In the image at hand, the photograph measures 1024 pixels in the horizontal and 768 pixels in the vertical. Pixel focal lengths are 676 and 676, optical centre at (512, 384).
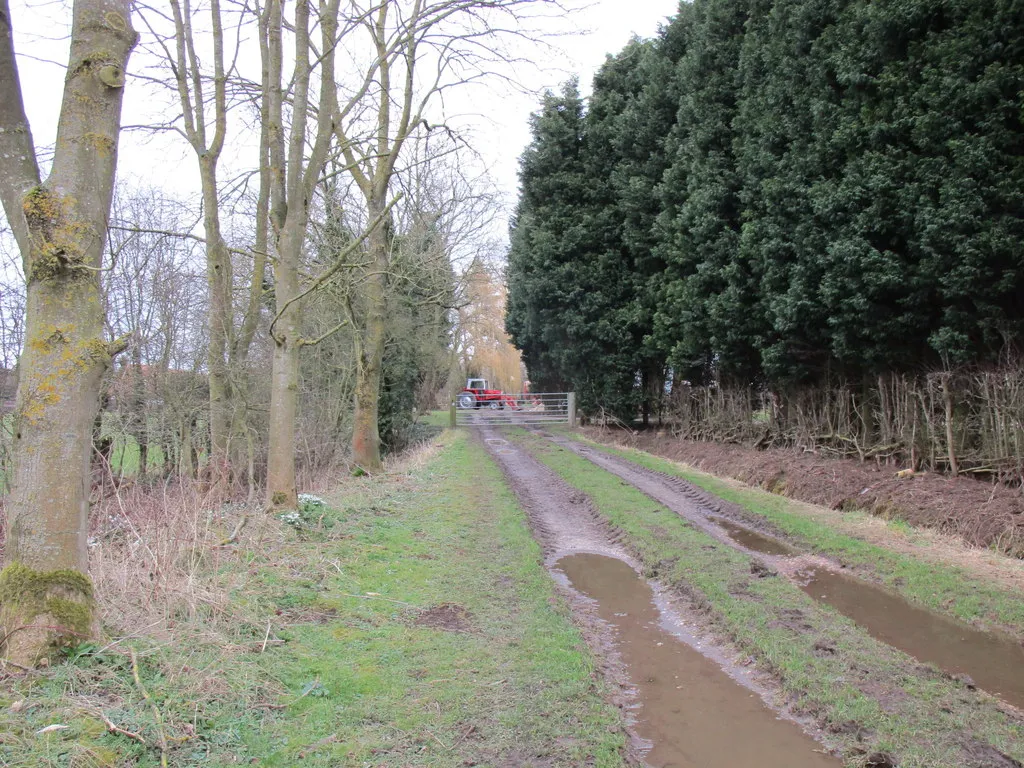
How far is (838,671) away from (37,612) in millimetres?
5298

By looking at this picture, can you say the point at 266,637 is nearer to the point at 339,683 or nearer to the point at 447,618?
the point at 339,683

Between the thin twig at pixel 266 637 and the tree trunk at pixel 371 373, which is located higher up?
the tree trunk at pixel 371 373

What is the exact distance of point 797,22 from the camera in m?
13.8

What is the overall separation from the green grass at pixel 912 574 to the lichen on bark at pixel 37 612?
23.4 ft

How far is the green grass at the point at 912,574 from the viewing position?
6234 mm

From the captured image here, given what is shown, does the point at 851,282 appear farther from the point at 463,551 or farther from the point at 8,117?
the point at 8,117

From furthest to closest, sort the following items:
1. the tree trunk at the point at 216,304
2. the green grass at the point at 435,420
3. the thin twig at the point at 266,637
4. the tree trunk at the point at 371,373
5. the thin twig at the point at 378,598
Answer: the green grass at the point at 435,420
the tree trunk at the point at 371,373
the tree trunk at the point at 216,304
the thin twig at the point at 378,598
the thin twig at the point at 266,637

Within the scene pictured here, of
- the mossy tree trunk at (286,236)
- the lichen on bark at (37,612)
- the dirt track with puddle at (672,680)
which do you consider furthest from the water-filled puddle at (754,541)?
the lichen on bark at (37,612)

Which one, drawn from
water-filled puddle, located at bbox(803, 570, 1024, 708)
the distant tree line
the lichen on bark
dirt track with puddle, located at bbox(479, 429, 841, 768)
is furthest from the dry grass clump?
the distant tree line

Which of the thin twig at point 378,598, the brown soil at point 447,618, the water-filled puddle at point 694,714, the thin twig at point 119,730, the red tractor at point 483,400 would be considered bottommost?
the water-filled puddle at point 694,714

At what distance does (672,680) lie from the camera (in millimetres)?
5109

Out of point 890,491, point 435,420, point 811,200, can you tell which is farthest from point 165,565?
point 435,420

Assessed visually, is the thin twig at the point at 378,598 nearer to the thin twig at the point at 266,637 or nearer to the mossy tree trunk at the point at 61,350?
the thin twig at the point at 266,637

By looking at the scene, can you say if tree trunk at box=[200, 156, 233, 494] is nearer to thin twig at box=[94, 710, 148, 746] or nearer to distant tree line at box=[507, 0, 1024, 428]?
thin twig at box=[94, 710, 148, 746]
